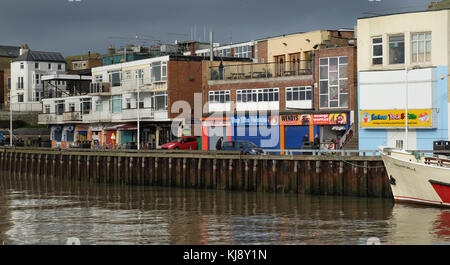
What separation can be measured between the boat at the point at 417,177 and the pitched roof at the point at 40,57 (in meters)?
97.7

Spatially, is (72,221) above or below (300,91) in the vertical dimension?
below

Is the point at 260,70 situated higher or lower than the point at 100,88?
Answer: higher

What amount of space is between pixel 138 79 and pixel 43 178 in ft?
53.2

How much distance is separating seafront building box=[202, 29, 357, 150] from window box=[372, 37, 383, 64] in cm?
510

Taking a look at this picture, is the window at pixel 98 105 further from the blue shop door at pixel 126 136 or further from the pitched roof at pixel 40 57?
the pitched roof at pixel 40 57

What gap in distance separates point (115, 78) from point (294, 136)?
107 feet

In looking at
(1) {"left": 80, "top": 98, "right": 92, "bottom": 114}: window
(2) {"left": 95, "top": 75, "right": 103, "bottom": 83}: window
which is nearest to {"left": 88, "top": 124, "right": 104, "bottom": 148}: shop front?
(1) {"left": 80, "top": 98, "right": 92, "bottom": 114}: window

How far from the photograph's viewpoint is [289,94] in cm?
6756

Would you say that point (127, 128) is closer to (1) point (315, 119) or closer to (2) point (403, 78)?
(1) point (315, 119)

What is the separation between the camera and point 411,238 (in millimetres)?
28766

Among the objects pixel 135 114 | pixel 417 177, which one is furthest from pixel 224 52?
pixel 417 177

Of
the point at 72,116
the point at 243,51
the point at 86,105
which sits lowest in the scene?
the point at 72,116

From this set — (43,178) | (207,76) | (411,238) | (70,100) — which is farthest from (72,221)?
(70,100)
